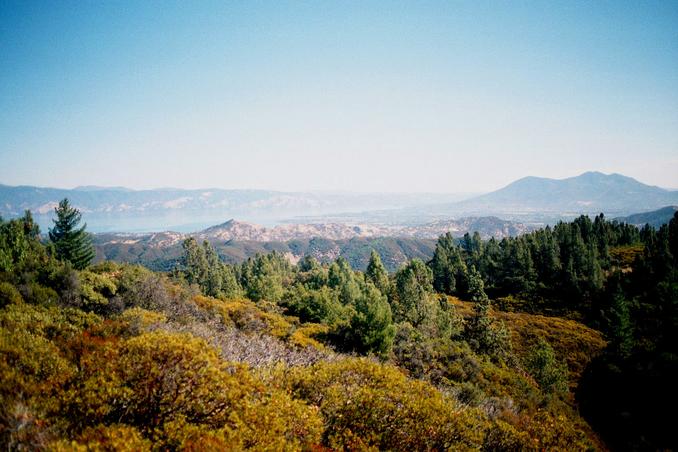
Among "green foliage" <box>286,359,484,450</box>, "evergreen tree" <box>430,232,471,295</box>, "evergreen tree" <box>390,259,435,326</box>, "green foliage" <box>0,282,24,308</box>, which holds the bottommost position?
"evergreen tree" <box>430,232,471,295</box>

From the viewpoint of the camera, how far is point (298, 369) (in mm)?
11641

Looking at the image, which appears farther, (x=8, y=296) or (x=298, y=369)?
(x=8, y=296)

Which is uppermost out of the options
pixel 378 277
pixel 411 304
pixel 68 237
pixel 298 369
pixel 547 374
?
pixel 68 237

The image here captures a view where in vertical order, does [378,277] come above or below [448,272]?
above

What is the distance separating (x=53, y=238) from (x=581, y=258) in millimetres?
92458

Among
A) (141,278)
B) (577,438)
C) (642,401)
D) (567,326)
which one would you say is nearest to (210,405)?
(577,438)

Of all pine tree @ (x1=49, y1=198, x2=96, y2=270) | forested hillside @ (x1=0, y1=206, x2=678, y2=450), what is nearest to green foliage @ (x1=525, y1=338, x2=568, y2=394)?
forested hillside @ (x1=0, y1=206, x2=678, y2=450)

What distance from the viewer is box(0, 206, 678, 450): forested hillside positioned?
702cm

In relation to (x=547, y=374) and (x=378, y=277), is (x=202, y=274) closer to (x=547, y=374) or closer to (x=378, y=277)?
(x=378, y=277)

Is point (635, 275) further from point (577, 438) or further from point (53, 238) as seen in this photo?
point (53, 238)

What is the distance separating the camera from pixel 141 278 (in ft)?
77.5

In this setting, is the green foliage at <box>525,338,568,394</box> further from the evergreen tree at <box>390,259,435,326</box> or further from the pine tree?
the pine tree

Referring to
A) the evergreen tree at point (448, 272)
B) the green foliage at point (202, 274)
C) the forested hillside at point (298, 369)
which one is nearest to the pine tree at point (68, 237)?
the forested hillside at point (298, 369)

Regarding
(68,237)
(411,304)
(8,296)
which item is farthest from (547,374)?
(68,237)
